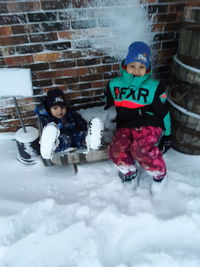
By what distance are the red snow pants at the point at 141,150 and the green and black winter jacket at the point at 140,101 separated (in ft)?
0.20

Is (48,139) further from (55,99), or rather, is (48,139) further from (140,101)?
(140,101)

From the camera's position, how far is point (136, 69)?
1.63 m

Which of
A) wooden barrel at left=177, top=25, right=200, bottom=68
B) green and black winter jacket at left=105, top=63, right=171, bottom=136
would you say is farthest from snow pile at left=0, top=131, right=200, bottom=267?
wooden barrel at left=177, top=25, right=200, bottom=68

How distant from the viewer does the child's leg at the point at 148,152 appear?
5.32 feet

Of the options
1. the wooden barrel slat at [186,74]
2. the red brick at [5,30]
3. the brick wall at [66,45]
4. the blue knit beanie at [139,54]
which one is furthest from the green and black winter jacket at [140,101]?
the red brick at [5,30]

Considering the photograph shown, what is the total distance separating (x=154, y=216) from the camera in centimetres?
153

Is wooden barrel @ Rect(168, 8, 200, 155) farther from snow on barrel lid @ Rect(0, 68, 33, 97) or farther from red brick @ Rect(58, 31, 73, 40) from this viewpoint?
snow on barrel lid @ Rect(0, 68, 33, 97)

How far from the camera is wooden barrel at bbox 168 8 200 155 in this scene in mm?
1599

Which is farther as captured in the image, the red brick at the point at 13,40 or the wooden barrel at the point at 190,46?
the red brick at the point at 13,40

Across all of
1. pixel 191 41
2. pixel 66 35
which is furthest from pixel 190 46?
pixel 66 35

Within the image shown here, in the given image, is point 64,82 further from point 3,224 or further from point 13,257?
point 13,257

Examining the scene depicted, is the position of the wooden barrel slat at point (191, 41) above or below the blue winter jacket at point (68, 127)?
above

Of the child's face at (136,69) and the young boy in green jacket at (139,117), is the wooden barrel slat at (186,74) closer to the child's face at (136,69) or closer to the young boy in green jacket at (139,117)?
the young boy in green jacket at (139,117)

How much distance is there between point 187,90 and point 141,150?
59 cm
